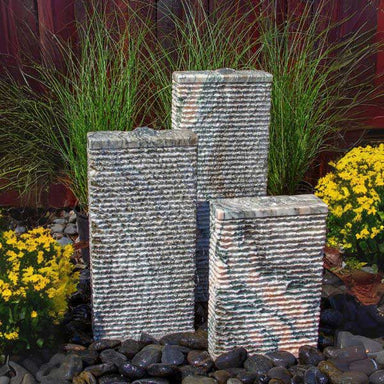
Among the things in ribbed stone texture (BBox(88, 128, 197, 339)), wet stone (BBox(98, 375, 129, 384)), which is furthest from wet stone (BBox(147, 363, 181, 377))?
ribbed stone texture (BBox(88, 128, 197, 339))

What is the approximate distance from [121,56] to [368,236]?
1.61m

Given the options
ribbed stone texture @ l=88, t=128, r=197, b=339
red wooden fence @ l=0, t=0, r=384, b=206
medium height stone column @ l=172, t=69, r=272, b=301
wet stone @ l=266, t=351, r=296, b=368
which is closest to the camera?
ribbed stone texture @ l=88, t=128, r=197, b=339

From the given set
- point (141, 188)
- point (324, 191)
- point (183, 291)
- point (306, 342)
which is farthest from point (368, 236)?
point (141, 188)

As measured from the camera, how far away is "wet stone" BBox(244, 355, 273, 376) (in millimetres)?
3045

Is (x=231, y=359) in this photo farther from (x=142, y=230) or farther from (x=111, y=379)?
(x=142, y=230)

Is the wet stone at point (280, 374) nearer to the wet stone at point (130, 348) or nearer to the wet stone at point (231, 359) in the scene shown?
the wet stone at point (231, 359)

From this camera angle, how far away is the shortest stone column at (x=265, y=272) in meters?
2.98

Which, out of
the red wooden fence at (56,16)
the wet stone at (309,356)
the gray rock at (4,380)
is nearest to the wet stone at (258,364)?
the wet stone at (309,356)

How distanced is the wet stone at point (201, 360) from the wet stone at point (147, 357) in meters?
0.13

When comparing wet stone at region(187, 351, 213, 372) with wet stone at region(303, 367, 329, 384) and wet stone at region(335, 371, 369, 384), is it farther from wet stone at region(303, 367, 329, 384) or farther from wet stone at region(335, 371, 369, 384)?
wet stone at region(335, 371, 369, 384)

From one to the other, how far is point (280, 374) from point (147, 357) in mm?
516

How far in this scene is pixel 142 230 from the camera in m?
3.12

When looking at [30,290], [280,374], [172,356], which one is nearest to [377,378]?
[280,374]

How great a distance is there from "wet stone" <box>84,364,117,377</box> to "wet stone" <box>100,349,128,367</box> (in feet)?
0.14
